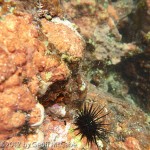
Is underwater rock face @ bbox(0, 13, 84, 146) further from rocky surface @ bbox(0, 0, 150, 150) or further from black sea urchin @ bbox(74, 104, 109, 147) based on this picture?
black sea urchin @ bbox(74, 104, 109, 147)

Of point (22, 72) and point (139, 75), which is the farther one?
point (139, 75)

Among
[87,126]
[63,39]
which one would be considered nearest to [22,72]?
[63,39]

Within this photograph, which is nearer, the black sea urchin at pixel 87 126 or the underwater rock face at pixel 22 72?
the underwater rock face at pixel 22 72

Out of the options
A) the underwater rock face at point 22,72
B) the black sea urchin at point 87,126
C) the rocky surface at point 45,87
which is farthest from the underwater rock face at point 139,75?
the underwater rock face at point 22,72

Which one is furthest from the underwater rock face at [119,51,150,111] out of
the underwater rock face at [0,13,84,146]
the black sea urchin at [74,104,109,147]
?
the underwater rock face at [0,13,84,146]

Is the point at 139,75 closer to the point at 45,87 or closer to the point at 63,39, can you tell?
the point at 63,39

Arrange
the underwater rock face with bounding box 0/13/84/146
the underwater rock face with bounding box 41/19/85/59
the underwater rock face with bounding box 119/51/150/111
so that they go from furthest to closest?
the underwater rock face with bounding box 119/51/150/111 < the underwater rock face with bounding box 41/19/85/59 < the underwater rock face with bounding box 0/13/84/146

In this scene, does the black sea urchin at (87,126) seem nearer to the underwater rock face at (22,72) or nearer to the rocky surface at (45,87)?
the rocky surface at (45,87)

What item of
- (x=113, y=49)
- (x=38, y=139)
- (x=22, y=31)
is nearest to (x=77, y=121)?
(x=38, y=139)
